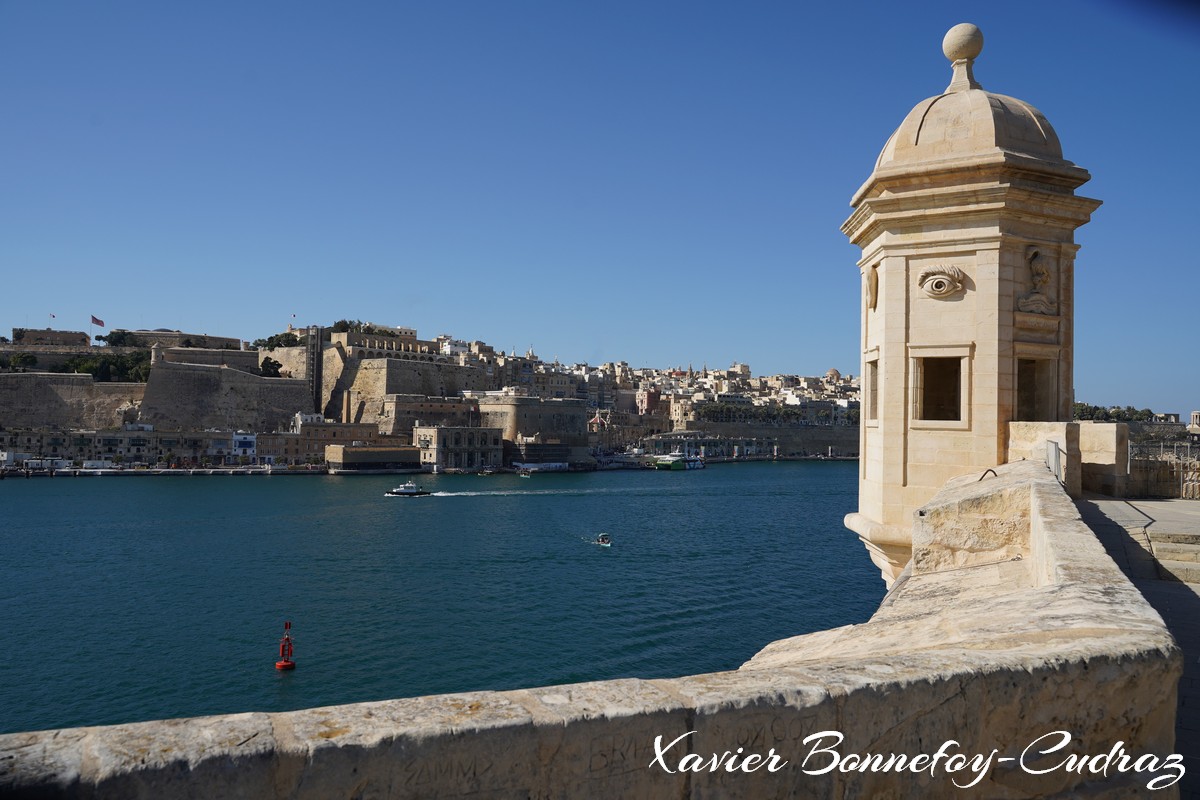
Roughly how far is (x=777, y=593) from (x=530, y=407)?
53948 millimetres

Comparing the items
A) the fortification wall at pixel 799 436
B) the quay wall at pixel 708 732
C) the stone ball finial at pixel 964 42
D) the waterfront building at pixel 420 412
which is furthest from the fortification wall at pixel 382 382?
the quay wall at pixel 708 732

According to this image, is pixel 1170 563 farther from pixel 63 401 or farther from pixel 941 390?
pixel 63 401

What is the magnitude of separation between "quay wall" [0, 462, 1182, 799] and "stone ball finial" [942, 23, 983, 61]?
4748 mm

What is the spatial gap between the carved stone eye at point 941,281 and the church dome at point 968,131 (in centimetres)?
67

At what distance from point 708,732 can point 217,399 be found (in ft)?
252

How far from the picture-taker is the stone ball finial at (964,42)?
593 centimetres

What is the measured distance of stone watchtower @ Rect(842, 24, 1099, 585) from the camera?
531cm

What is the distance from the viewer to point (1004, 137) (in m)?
5.34

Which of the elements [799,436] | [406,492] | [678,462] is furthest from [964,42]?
[799,436]

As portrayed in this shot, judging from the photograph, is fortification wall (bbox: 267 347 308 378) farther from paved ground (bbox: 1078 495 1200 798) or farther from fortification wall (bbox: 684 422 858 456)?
paved ground (bbox: 1078 495 1200 798)

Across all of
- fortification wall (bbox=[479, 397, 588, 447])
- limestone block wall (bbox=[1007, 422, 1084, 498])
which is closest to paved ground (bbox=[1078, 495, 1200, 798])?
limestone block wall (bbox=[1007, 422, 1084, 498])

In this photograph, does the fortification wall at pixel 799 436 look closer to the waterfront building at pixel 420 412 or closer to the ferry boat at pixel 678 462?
the ferry boat at pixel 678 462

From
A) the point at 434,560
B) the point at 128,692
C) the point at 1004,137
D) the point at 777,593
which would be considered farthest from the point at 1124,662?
the point at 434,560

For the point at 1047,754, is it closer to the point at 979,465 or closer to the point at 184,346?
the point at 979,465
